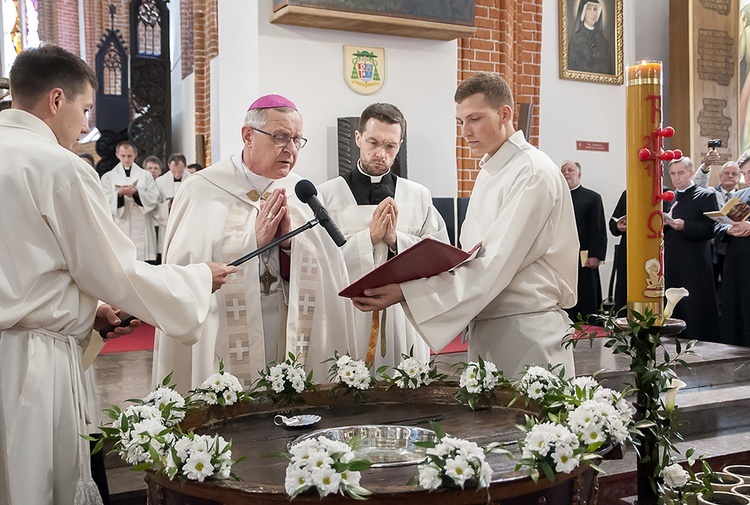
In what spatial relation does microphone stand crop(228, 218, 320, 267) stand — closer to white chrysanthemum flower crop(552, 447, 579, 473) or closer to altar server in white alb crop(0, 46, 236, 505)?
altar server in white alb crop(0, 46, 236, 505)

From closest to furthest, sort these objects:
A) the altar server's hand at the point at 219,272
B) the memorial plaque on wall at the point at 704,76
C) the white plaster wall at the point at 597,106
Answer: the altar server's hand at the point at 219,272 → the white plaster wall at the point at 597,106 → the memorial plaque on wall at the point at 704,76

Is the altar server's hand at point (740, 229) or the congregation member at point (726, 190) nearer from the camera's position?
the altar server's hand at point (740, 229)

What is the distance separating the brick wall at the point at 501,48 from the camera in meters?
8.38

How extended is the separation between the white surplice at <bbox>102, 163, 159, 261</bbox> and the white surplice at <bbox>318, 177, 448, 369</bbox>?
6323 mm

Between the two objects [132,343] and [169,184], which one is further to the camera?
[169,184]

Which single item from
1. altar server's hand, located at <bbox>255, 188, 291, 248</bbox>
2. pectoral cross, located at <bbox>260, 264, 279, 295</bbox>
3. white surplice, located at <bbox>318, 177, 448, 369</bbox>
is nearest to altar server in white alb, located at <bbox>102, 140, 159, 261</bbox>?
white surplice, located at <bbox>318, 177, 448, 369</bbox>

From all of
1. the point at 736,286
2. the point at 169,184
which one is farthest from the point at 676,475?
the point at 169,184

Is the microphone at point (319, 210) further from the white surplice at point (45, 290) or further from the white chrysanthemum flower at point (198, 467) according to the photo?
the white chrysanthemum flower at point (198, 467)

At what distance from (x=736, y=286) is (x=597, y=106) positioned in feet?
12.8

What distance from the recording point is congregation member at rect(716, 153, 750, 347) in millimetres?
7020

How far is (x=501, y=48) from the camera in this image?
28.6ft

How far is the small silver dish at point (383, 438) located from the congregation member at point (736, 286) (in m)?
5.61

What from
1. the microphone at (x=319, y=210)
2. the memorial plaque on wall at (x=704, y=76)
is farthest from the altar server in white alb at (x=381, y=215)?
the memorial plaque on wall at (x=704, y=76)

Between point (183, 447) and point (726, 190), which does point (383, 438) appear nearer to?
point (183, 447)
